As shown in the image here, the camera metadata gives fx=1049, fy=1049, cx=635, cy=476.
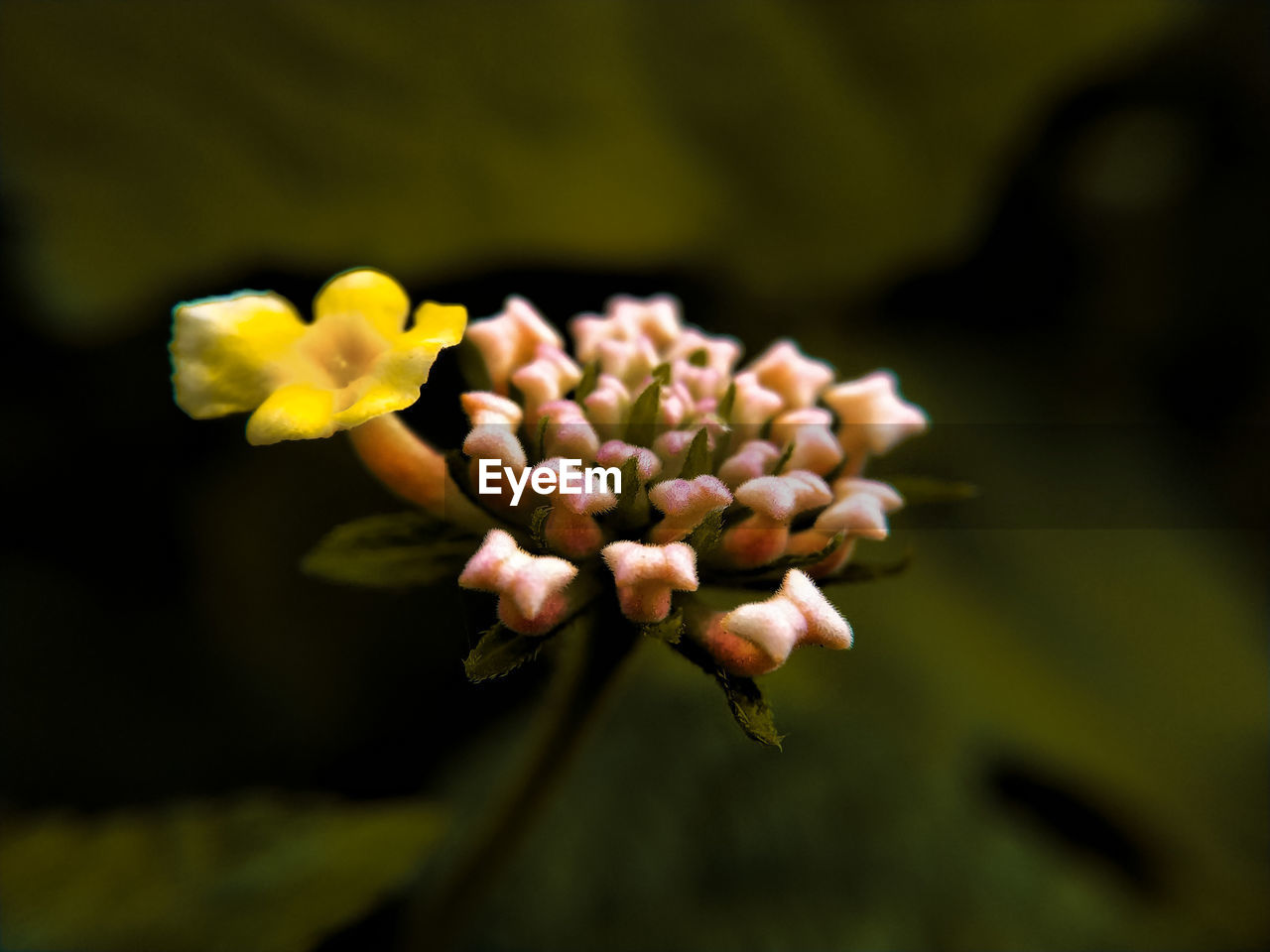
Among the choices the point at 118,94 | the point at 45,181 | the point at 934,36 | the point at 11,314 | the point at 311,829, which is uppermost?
the point at 934,36

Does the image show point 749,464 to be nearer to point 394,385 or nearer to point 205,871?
point 394,385

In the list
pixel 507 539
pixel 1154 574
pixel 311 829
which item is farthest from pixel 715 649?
pixel 1154 574

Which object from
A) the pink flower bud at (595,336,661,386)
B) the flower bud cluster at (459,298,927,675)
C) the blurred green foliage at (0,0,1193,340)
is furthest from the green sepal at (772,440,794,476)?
the blurred green foliage at (0,0,1193,340)

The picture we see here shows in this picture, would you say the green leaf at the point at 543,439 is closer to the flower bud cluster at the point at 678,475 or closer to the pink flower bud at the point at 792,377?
the flower bud cluster at the point at 678,475

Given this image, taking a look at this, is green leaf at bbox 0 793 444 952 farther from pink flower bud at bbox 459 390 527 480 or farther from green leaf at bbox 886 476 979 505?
green leaf at bbox 886 476 979 505

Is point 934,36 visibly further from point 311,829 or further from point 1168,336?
point 311,829

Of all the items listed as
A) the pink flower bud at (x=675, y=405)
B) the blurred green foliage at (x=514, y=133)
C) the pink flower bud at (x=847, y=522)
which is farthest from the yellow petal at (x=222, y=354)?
the blurred green foliage at (x=514, y=133)

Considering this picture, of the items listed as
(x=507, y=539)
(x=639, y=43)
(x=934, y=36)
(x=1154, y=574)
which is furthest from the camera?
(x=1154, y=574)
